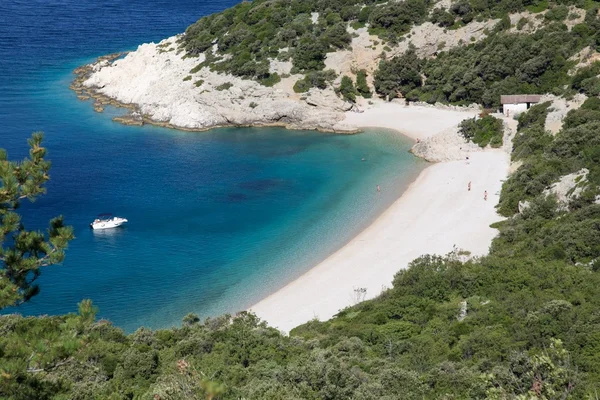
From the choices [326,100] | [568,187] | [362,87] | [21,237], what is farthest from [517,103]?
[21,237]

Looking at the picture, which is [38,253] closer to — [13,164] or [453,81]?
[13,164]

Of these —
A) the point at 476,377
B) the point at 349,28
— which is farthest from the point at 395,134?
the point at 476,377

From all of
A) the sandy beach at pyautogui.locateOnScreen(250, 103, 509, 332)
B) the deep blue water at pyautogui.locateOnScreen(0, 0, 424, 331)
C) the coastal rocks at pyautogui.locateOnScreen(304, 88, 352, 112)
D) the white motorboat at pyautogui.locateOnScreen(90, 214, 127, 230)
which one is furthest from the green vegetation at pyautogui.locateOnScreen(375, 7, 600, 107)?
the white motorboat at pyautogui.locateOnScreen(90, 214, 127, 230)

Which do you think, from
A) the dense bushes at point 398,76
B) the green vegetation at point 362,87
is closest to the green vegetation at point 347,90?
the green vegetation at point 362,87

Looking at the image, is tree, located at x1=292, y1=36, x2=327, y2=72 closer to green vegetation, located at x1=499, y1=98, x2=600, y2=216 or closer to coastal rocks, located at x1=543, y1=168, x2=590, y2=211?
green vegetation, located at x1=499, y1=98, x2=600, y2=216

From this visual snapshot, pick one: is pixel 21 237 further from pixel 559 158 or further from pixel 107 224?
pixel 559 158
